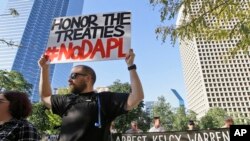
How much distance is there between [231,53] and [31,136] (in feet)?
19.4

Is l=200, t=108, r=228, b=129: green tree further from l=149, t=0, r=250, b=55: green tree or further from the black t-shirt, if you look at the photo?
the black t-shirt

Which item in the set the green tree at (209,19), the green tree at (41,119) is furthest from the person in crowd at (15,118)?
the green tree at (41,119)

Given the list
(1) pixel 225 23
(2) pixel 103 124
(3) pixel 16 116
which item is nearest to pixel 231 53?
(1) pixel 225 23

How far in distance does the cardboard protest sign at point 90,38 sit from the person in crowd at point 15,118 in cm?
106

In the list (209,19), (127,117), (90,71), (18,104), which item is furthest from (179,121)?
(18,104)

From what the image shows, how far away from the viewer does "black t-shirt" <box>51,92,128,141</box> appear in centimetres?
282

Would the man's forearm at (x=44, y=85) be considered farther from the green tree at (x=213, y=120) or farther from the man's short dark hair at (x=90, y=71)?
the green tree at (x=213, y=120)

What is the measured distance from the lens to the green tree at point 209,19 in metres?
6.89

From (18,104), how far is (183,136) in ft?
22.2

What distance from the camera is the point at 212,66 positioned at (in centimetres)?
17038

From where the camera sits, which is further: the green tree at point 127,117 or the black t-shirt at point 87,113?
the green tree at point 127,117

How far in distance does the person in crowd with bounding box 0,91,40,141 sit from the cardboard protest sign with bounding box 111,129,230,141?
5532mm

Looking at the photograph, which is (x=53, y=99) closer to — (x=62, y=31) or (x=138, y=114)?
(x=62, y=31)

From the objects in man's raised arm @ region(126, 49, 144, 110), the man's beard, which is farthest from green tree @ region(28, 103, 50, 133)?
man's raised arm @ region(126, 49, 144, 110)
